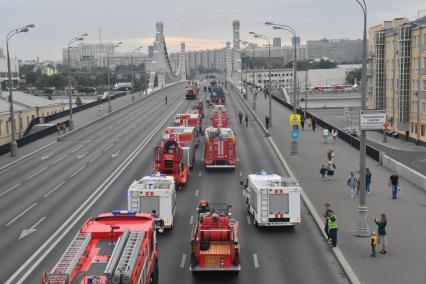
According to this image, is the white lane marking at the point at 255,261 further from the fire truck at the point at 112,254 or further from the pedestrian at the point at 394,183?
the pedestrian at the point at 394,183

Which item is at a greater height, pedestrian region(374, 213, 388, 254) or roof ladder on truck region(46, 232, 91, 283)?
roof ladder on truck region(46, 232, 91, 283)

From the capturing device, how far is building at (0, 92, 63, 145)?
2694 inches

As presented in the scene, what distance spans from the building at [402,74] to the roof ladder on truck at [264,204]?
42.2 meters

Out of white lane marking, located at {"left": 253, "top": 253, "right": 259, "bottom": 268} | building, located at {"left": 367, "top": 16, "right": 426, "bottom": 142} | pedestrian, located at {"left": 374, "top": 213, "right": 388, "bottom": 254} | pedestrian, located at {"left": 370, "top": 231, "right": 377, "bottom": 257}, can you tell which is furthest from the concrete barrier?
building, located at {"left": 367, "top": 16, "right": 426, "bottom": 142}

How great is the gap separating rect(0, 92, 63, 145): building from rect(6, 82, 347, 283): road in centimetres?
3409

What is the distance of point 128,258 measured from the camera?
14.1 meters

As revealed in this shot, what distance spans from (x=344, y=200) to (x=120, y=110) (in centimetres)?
6088

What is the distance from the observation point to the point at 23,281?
19.0 m

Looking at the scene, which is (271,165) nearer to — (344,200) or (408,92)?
(344,200)

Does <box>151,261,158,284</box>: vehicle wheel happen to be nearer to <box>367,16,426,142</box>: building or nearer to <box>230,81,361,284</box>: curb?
<box>230,81,361,284</box>: curb

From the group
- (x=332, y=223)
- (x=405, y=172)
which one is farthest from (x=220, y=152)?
(x=332, y=223)

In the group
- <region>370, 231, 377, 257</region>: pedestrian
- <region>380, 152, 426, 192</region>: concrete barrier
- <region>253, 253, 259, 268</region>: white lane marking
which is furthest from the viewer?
<region>380, 152, 426, 192</region>: concrete barrier

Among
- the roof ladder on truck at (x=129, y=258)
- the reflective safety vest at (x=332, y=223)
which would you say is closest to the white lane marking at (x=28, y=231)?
the roof ladder on truck at (x=129, y=258)

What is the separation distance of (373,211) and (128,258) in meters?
15.9
